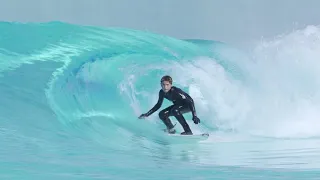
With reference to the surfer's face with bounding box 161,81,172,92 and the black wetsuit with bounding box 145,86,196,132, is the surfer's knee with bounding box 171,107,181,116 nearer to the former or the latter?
the black wetsuit with bounding box 145,86,196,132

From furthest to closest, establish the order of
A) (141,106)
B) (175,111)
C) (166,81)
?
(141,106) < (175,111) < (166,81)

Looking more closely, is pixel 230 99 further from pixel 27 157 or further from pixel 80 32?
pixel 27 157

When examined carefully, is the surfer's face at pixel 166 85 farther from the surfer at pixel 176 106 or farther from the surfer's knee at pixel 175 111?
the surfer's knee at pixel 175 111

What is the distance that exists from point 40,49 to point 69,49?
1.84 feet

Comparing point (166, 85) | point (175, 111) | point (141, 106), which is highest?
point (141, 106)

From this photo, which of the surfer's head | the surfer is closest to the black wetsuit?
the surfer

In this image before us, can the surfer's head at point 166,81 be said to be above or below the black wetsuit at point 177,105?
A: above

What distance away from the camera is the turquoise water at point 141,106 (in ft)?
15.5

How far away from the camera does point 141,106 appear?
9188 mm

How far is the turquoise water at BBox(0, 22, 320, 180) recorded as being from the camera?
4.72m

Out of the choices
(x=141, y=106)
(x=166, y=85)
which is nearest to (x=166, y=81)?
(x=166, y=85)

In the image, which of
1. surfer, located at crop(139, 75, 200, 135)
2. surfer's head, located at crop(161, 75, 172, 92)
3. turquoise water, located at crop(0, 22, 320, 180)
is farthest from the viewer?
surfer, located at crop(139, 75, 200, 135)

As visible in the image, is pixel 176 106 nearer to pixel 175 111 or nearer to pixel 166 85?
pixel 175 111

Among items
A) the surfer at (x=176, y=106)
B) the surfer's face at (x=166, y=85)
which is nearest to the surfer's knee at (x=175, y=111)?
the surfer at (x=176, y=106)
